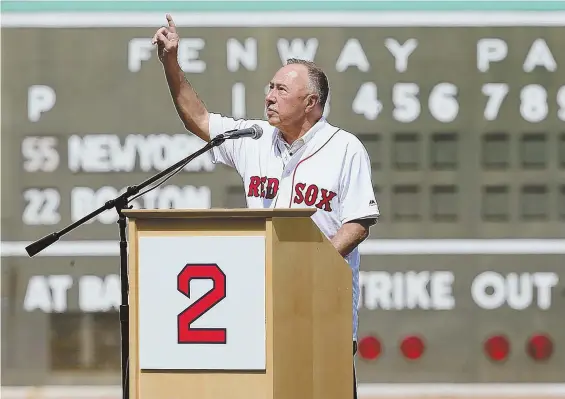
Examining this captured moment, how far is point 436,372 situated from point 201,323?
2.39 metres

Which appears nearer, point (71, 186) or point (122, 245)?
point (122, 245)

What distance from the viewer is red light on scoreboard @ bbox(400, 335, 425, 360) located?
18.2 feet

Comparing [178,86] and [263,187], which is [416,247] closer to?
[263,187]

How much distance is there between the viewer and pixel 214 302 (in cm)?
343

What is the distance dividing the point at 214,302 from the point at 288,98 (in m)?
0.99

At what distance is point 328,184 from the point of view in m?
4.11

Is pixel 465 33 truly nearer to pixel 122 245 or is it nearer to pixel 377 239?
pixel 377 239

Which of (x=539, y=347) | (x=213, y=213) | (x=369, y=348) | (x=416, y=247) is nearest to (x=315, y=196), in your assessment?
(x=213, y=213)

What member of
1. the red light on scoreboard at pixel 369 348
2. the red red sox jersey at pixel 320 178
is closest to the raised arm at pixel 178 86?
the red red sox jersey at pixel 320 178

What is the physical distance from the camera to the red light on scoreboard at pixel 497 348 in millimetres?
5570

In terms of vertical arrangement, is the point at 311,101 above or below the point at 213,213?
above

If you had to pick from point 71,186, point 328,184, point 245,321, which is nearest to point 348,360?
point 245,321

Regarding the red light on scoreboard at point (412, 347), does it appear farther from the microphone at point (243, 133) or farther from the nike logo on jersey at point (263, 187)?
the microphone at point (243, 133)

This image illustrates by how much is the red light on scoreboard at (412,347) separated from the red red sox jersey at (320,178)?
1406 mm
